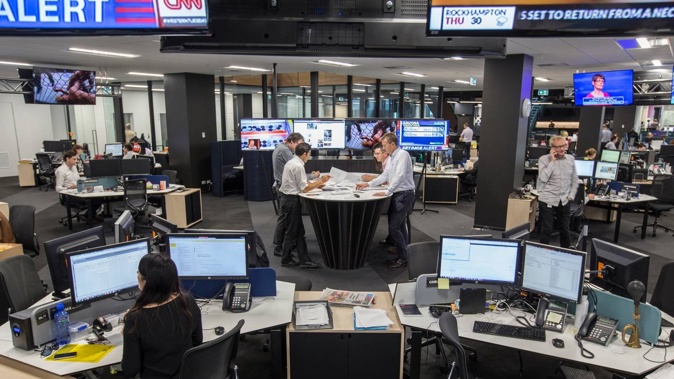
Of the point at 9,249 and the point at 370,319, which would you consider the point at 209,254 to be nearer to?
the point at 370,319

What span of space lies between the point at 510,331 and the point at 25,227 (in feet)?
18.8

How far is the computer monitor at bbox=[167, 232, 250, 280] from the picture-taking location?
3188 millimetres

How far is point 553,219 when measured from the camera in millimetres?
6422

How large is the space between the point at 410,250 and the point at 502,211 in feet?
14.9

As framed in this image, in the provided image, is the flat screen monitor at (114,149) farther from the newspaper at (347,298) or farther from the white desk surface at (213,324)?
the newspaper at (347,298)

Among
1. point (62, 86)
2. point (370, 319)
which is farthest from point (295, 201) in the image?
point (62, 86)

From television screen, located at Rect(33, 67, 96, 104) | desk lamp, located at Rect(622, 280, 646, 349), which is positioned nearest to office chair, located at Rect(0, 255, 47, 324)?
desk lamp, located at Rect(622, 280, 646, 349)

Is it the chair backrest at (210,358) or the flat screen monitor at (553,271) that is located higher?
the flat screen monitor at (553,271)

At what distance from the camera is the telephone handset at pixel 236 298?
3164mm

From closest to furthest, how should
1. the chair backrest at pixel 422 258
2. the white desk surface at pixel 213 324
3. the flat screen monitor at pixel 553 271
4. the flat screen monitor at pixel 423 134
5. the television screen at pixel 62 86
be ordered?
the white desk surface at pixel 213 324 → the flat screen monitor at pixel 553 271 → the chair backrest at pixel 422 258 → the television screen at pixel 62 86 → the flat screen monitor at pixel 423 134

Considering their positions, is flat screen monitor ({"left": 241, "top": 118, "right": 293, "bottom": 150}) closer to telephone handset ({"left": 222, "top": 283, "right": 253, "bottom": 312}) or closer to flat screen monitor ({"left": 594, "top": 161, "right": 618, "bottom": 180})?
flat screen monitor ({"left": 594, "top": 161, "right": 618, "bottom": 180})

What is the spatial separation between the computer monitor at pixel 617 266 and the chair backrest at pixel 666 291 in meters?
0.55

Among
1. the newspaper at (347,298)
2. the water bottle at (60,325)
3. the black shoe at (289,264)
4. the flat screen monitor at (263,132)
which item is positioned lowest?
the black shoe at (289,264)

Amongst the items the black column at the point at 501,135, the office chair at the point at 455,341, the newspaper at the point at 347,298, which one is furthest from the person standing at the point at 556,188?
the office chair at the point at 455,341
